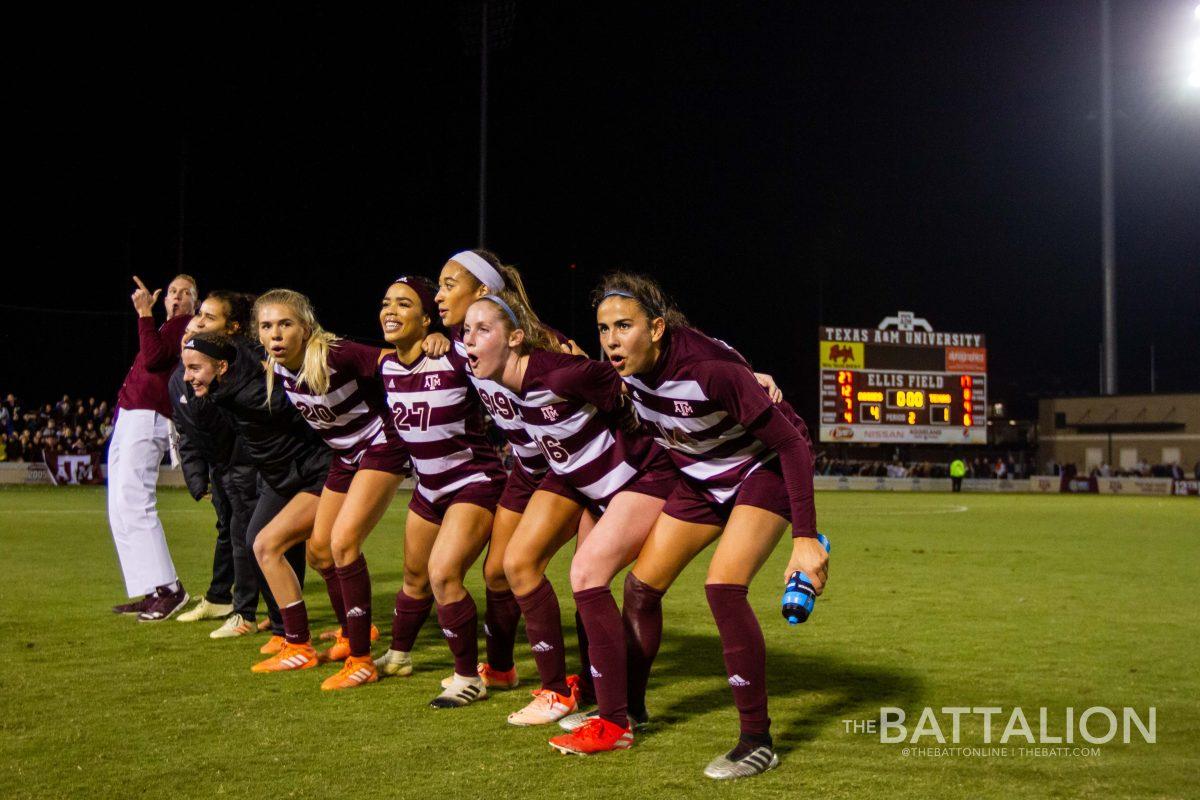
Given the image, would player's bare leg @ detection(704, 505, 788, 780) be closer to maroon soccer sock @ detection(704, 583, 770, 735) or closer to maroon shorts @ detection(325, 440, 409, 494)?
maroon soccer sock @ detection(704, 583, 770, 735)

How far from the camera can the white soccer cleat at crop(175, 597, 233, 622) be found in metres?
7.55

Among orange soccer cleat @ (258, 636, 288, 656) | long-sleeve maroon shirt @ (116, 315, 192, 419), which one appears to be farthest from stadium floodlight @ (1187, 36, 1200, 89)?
orange soccer cleat @ (258, 636, 288, 656)

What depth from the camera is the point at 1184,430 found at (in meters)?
53.8

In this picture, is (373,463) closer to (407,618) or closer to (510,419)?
(407,618)

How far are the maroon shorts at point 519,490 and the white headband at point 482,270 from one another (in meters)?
0.95

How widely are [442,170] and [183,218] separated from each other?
963 centimetres

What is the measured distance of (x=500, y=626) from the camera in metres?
5.47

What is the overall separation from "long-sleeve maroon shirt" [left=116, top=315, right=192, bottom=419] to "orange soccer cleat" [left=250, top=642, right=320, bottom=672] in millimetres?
2609

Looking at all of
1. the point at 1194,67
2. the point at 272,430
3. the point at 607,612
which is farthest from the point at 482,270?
the point at 1194,67

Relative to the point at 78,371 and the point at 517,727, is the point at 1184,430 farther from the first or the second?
the point at 517,727

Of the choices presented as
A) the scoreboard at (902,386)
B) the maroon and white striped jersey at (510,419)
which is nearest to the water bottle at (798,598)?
the maroon and white striped jersey at (510,419)

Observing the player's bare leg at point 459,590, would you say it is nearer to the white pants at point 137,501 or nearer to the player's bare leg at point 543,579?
the player's bare leg at point 543,579

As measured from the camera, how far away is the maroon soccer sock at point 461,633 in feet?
17.1

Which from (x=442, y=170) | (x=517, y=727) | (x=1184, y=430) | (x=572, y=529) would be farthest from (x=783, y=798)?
(x=1184, y=430)
